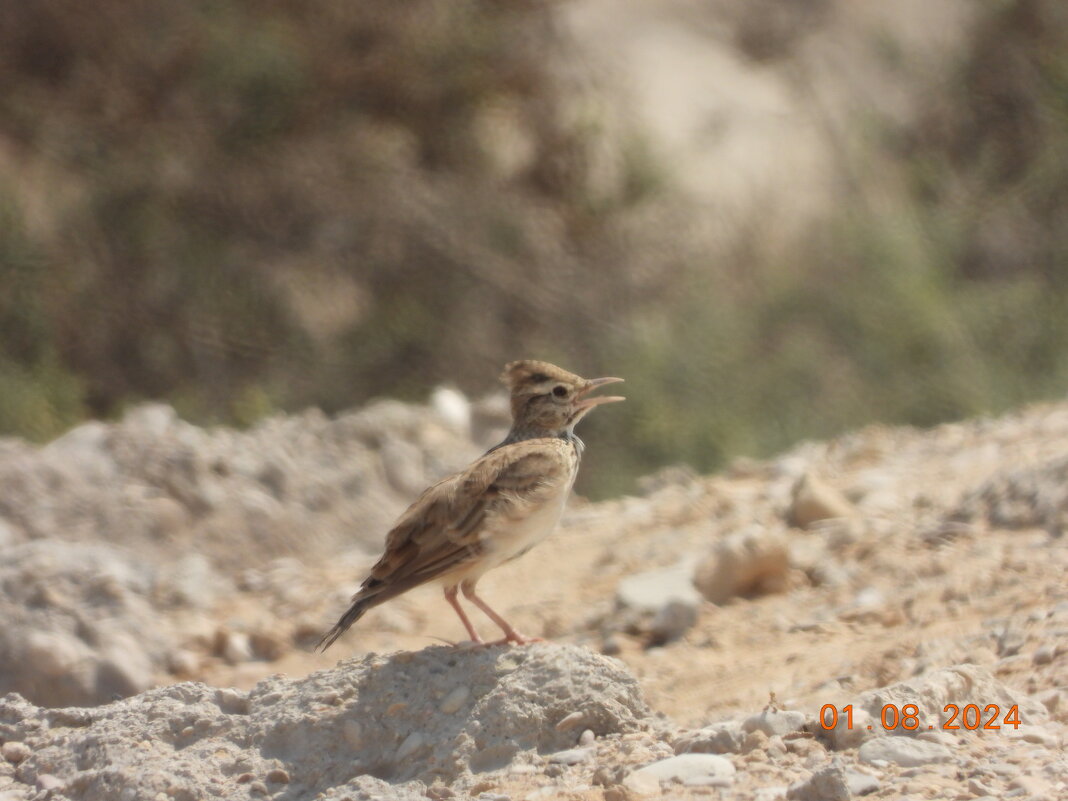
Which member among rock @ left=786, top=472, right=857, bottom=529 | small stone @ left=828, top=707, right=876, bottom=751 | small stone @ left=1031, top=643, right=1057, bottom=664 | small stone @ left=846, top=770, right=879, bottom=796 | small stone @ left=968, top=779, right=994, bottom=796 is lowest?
small stone @ left=968, top=779, right=994, bottom=796

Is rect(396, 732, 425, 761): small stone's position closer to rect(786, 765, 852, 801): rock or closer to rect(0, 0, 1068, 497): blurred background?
rect(786, 765, 852, 801): rock

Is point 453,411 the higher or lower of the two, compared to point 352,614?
higher

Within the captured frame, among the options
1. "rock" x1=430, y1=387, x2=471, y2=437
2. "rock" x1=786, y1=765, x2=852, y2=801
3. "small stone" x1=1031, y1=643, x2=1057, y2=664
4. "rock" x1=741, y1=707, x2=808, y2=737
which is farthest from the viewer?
"rock" x1=430, y1=387, x2=471, y2=437

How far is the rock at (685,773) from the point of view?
11.8 ft

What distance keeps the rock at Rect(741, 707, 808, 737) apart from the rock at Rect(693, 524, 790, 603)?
253 cm

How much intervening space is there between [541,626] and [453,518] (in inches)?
95.0

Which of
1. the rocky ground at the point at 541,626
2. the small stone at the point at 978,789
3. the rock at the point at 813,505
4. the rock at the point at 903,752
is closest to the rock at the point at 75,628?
the rocky ground at the point at 541,626

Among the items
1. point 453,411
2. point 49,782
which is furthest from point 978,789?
point 453,411

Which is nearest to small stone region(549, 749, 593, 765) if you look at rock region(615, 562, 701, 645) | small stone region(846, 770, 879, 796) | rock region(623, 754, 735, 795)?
rock region(623, 754, 735, 795)

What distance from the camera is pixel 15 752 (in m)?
4.13

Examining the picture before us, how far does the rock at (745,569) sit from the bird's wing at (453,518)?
1.96 m

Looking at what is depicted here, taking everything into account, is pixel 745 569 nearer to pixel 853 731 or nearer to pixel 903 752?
pixel 853 731

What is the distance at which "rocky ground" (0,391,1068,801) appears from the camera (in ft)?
12.5
